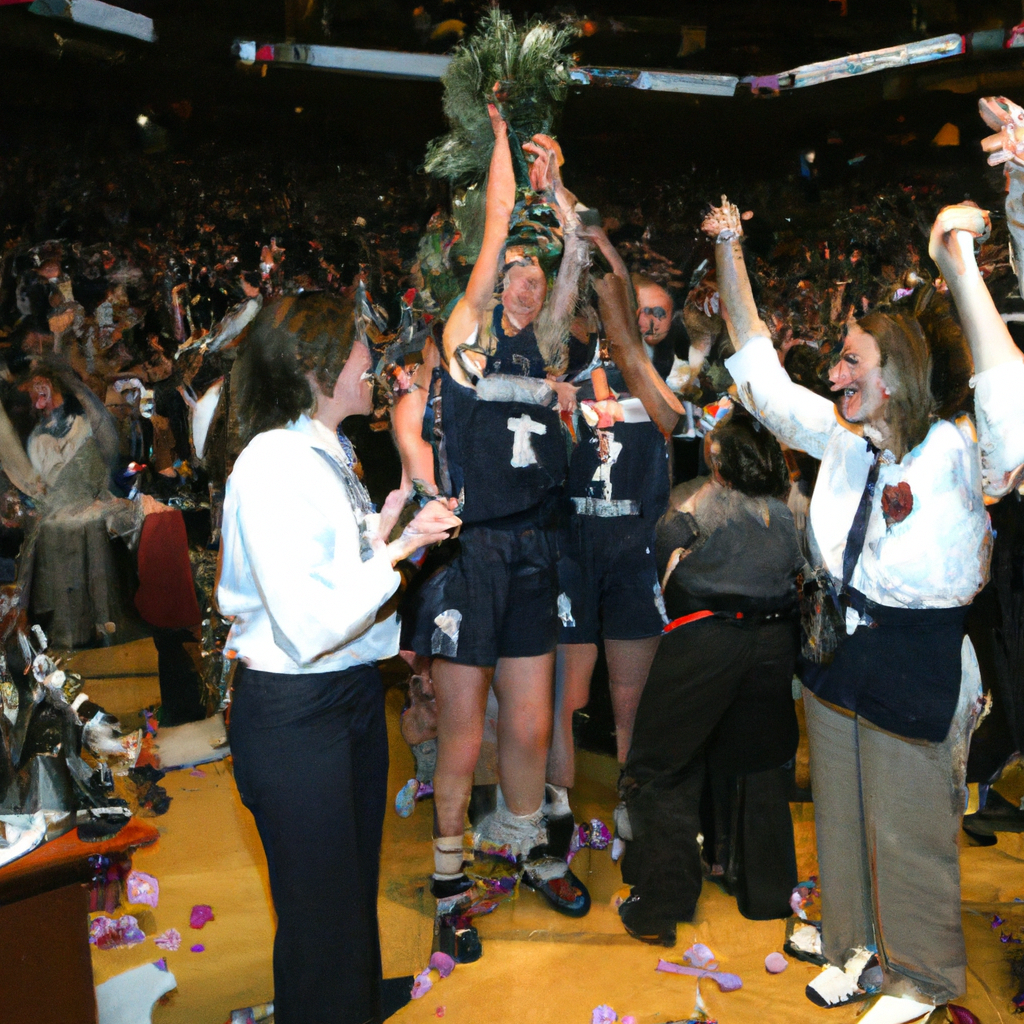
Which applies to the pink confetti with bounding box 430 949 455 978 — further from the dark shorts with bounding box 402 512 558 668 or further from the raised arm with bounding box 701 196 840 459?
the raised arm with bounding box 701 196 840 459

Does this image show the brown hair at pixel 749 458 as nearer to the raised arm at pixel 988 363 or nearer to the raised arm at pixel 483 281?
the raised arm at pixel 988 363

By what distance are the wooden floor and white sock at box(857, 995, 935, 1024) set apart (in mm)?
56

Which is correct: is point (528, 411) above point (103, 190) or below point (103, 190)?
below

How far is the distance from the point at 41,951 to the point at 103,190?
5.43ft

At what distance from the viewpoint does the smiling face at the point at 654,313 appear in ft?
7.88

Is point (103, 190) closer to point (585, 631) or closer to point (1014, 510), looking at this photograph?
point (585, 631)

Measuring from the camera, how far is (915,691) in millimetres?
2268

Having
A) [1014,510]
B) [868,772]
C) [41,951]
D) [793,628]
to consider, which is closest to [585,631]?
[793,628]

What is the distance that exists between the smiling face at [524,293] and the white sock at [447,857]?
1.25m

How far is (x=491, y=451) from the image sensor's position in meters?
2.33

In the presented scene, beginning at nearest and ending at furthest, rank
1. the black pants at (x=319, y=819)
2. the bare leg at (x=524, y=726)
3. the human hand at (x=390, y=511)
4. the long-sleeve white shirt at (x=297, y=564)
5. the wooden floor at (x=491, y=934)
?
the long-sleeve white shirt at (x=297, y=564) → the black pants at (x=319, y=819) → the human hand at (x=390, y=511) → the wooden floor at (x=491, y=934) → the bare leg at (x=524, y=726)

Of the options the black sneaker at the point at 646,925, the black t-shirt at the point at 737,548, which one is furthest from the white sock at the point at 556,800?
the black t-shirt at the point at 737,548

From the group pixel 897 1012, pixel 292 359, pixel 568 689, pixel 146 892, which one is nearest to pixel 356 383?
pixel 292 359

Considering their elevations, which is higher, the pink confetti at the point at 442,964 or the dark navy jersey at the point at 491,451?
the dark navy jersey at the point at 491,451
